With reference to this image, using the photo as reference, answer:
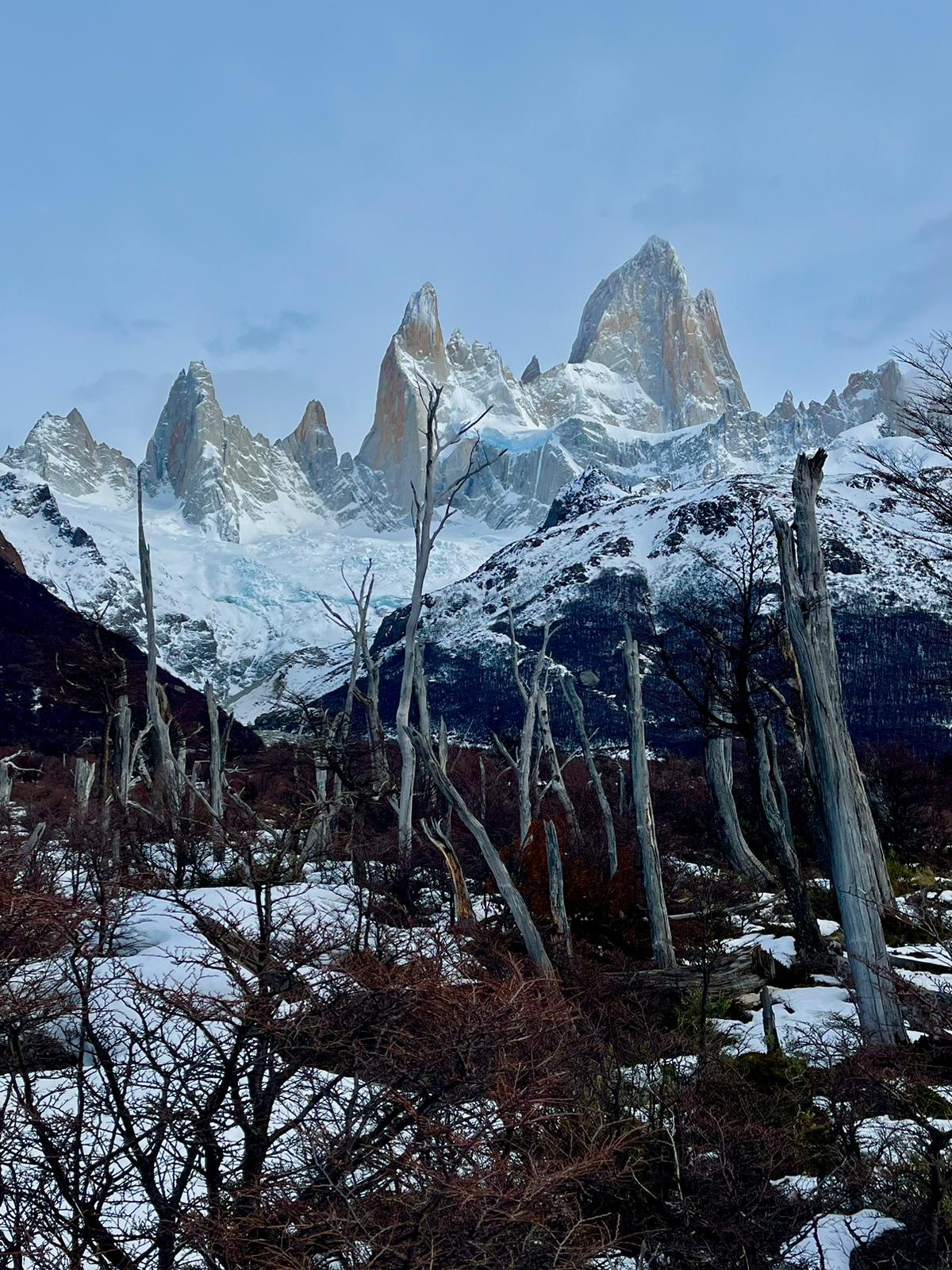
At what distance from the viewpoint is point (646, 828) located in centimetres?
1382

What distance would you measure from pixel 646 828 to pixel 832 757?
4.39 m

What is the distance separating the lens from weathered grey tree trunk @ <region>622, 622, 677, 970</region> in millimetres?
12773

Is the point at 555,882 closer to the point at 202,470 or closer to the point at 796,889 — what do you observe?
the point at 796,889

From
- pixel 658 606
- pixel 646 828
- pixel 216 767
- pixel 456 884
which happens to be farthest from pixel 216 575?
pixel 456 884

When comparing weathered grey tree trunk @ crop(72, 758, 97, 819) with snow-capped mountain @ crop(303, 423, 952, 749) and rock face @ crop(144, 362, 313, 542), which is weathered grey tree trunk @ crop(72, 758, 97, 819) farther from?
rock face @ crop(144, 362, 313, 542)

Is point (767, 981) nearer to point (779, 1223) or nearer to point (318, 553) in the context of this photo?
point (779, 1223)

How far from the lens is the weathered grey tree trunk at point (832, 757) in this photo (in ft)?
29.7

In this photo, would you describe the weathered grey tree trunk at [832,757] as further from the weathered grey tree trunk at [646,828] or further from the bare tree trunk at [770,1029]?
the weathered grey tree trunk at [646,828]

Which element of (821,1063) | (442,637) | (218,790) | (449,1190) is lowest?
(821,1063)

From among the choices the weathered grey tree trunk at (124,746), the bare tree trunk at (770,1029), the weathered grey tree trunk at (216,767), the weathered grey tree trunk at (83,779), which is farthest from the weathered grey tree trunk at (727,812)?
the weathered grey tree trunk at (83,779)

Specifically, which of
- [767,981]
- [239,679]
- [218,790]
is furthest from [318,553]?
[767,981]

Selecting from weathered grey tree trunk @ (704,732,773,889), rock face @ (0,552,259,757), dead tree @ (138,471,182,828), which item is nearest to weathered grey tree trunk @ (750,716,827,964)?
weathered grey tree trunk @ (704,732,773,889)

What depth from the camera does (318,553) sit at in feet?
552

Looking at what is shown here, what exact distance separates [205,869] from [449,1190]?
13.5 metres
